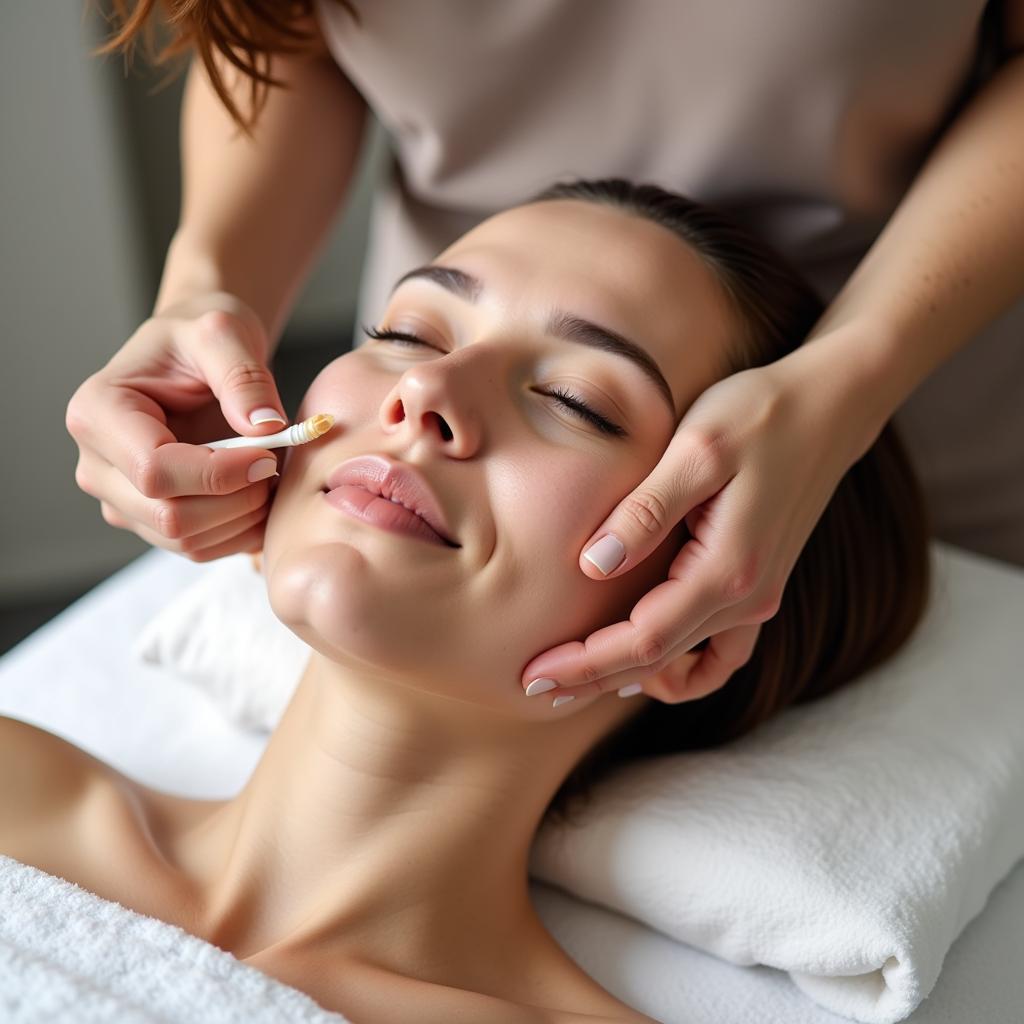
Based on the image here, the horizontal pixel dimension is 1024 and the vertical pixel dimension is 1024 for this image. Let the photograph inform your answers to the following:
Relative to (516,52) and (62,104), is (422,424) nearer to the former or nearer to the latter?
(516,52)

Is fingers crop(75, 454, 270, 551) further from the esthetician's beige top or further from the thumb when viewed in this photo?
the esthetician's beige top

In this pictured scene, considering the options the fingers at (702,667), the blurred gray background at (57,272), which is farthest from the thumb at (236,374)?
the blurred gray background at (57,272)

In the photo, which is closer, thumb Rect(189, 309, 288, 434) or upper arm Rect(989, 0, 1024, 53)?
thumb Rect(189, 309, 288, 434)

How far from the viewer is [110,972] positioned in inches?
34.2

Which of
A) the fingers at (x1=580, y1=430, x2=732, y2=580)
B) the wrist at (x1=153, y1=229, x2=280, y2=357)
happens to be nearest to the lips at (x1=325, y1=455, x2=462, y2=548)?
the fingers at (x1=580, y1=430, x2=732, y2=580)

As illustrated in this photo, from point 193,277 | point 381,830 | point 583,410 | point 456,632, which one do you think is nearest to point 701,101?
point 583,410

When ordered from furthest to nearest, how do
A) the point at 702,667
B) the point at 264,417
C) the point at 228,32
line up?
the point at 228,32
the point at 702,667
the point at 264,417

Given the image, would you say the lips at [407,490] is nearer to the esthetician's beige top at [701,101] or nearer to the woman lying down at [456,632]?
the woman lying down at [456,632]

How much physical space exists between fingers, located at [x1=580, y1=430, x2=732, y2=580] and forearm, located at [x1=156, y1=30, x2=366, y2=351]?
584 millimetres

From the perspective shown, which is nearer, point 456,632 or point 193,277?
point 456,632

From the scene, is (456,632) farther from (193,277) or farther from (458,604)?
(193,277)

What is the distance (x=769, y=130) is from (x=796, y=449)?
46 cm

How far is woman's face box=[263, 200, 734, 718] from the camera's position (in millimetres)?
907

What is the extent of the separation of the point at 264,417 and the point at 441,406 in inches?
6.0
